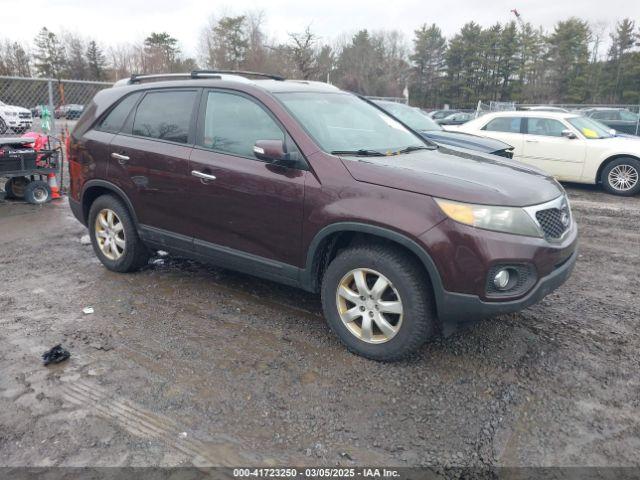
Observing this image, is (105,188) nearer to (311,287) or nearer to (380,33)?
(311,287)

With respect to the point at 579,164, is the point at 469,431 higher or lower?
lower

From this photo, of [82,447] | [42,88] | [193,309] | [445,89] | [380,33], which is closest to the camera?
[82,447]

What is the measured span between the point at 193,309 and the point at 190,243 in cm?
56

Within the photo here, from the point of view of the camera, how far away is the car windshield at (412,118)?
911cm

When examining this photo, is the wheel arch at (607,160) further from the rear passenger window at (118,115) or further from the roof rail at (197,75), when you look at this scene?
the rear passenger window at (118,115)

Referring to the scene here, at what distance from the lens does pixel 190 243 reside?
4.22 meters

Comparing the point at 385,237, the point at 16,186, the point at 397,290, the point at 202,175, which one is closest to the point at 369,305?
the point at 397,290

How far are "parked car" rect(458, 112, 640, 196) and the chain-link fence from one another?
8.38 m

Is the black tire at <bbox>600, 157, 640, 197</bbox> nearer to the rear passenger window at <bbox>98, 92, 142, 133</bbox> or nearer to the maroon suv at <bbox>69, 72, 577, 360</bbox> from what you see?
the maroon suv at <bbox>69, 72, 577, 360</bbox>

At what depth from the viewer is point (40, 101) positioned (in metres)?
9.77

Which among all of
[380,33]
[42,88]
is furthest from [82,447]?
[380,33]

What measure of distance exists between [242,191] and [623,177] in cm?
850

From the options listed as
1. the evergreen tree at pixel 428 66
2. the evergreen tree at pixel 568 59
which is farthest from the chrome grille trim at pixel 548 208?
the evergreen tree at pixel 428 66

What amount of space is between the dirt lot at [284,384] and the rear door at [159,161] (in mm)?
681
